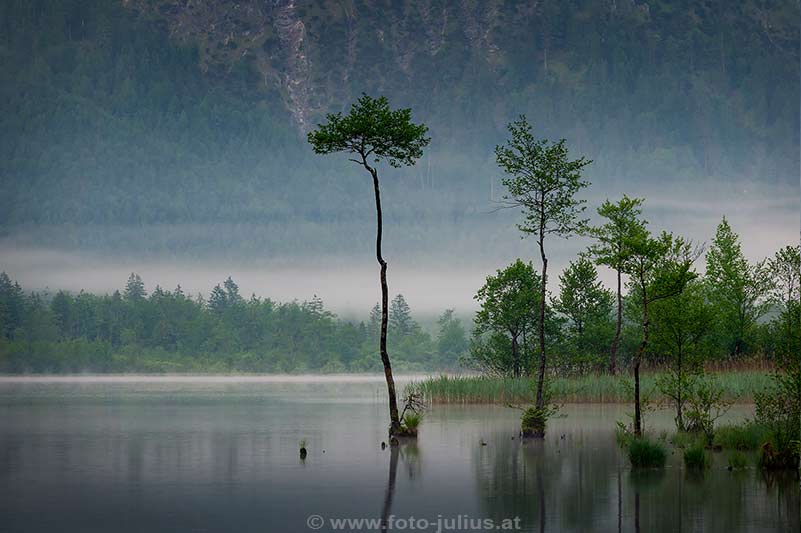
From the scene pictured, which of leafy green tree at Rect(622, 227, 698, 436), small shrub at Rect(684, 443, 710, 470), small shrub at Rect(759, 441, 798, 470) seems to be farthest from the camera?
leafy green tree at Rect(622, 227, 698, 436)

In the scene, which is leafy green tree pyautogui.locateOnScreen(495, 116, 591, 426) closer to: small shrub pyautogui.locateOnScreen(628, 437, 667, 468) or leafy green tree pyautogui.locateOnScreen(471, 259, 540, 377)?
small shrub pyautogui.locateOnScreen(628, 437, 667, 468)

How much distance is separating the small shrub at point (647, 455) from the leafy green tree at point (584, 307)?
49.9 metres

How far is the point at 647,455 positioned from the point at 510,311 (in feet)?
147

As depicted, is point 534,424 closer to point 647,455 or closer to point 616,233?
point 616,233

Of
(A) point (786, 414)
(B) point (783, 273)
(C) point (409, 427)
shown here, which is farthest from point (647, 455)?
(B) point (783, 273)

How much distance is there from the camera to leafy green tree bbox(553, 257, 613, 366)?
84875 mm

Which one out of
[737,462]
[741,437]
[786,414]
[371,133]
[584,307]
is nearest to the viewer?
[786,414]

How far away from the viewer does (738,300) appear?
88062 millimetres

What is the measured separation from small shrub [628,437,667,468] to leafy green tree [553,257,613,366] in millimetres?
49939

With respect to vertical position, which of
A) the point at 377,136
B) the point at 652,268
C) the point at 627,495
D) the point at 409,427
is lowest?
the point at 627,495

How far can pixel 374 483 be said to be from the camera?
1241 inches

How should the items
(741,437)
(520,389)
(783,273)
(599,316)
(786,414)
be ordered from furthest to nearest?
(599,316) → (783,273) → (520,389) → (741,437) → (786,414)

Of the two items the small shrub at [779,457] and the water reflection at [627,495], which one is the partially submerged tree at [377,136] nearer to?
the water reflection at [627,495]

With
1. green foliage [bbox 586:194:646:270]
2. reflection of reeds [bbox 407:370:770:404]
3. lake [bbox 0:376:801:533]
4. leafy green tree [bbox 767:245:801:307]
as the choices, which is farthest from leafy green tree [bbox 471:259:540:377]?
green foliage [bbox 586:194:646:270]
